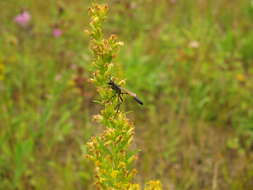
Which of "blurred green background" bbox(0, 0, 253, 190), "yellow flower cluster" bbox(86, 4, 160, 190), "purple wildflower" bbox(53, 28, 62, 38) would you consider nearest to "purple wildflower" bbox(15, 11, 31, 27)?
"blurred green background" bbox(0, 0, 253, 190)

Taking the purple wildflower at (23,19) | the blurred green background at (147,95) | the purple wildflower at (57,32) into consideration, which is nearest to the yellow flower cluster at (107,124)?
the blurred green background at (147,95)

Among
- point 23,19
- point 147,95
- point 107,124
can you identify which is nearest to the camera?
point 107,124

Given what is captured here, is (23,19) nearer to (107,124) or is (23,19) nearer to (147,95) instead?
(147,95)

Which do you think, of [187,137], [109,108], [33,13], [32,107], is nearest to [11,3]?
[33,13]

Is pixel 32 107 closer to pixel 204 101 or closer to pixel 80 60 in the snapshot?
pixel 80 60

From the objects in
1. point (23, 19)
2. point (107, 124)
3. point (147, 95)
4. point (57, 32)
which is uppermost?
point (23, 19)

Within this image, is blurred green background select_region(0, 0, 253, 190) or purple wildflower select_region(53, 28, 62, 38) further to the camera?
purple wildflower select_region(53, 28, 62, 38)

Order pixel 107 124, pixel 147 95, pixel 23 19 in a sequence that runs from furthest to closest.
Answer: pixel 23 19
pixel 147 95
pixel 107 124

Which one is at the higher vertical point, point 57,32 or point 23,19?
point 23,19

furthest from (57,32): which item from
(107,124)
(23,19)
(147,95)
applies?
(107,124)

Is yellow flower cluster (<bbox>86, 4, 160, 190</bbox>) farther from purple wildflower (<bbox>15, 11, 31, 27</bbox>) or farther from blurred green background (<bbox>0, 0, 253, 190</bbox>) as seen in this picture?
purple wildflower (<bbox>15, 11, 31, 27</bbox>)
